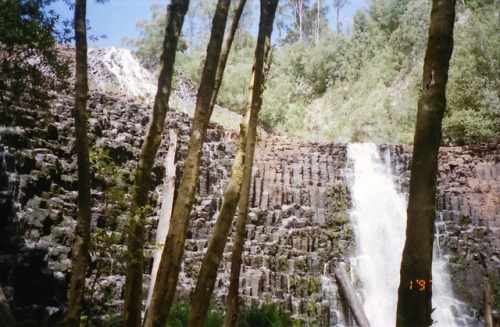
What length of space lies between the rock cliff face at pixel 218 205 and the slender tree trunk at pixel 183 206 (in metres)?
3.67

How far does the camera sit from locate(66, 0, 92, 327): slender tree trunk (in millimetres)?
5020

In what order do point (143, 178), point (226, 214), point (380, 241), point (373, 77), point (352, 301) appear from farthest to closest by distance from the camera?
1. point (373, 77)
2. point (380, 241)
3. point (352, 301)
4. point (143, 178)
5. point (226, 214)

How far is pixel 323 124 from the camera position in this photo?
29.1 m

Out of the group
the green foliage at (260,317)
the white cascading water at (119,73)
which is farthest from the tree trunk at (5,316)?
the white cascading water at (119,73)

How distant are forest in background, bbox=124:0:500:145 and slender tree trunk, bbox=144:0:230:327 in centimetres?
1542

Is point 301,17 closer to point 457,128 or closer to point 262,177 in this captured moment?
point 457,128

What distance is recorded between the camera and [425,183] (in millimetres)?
3117

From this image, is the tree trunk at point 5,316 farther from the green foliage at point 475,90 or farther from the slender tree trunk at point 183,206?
the green foliage at point 475,90

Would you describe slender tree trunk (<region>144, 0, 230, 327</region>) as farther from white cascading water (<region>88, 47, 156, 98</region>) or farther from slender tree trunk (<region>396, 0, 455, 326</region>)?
white cascading water (<region>88, 47, 156, 98</region>)

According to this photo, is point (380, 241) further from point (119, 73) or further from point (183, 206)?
point (119, 73)

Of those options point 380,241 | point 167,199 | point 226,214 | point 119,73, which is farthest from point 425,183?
point 119,73

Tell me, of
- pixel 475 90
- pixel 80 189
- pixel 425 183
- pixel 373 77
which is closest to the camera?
pixel 425 183

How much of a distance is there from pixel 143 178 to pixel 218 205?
8355mm

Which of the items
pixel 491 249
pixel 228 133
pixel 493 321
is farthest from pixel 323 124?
pixel 493 321
